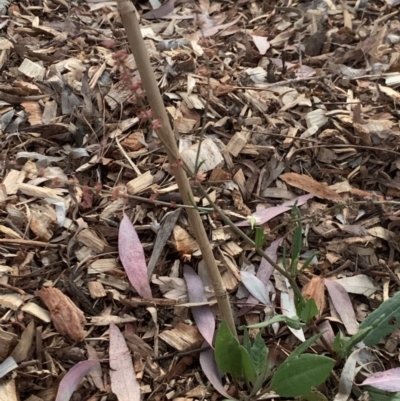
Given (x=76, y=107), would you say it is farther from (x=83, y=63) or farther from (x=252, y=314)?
(x=252, y=314)

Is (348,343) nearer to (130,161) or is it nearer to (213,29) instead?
(130,161)

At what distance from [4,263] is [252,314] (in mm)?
419

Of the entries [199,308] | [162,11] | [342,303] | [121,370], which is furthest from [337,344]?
[162,11]

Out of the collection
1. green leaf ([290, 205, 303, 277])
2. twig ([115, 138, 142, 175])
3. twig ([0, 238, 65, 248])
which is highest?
twig ([115, 138, 142, 175])

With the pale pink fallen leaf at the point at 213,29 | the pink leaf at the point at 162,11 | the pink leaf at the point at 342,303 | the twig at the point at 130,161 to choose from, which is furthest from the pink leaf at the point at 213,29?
the pink leaf at the point at 342,303

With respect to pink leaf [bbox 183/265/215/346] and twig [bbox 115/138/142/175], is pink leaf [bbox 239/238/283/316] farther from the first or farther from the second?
twig [bbox 115/138/142/175]

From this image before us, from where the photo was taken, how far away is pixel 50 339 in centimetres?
89

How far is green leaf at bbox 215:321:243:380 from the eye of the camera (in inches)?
31.7

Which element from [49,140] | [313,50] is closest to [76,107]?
[49,140]

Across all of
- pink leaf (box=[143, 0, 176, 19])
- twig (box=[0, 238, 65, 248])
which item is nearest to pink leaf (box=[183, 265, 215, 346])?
twig (box=[0, 238, 65, 248])

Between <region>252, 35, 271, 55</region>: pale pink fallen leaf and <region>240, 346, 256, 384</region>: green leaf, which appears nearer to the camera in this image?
<region>240, 346, 256, 384</region>: green leaf

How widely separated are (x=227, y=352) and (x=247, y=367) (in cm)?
4

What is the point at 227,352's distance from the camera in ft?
2.69

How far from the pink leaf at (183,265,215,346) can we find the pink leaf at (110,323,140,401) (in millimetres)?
122
